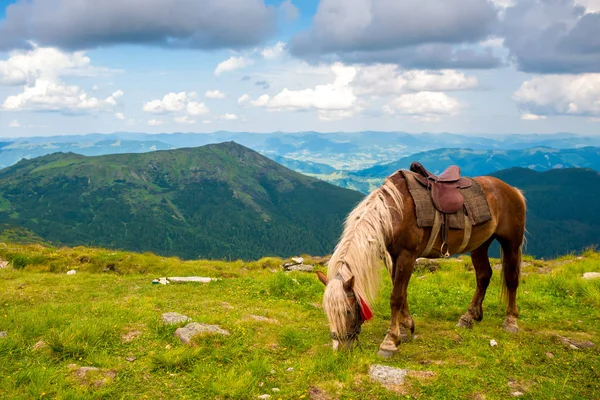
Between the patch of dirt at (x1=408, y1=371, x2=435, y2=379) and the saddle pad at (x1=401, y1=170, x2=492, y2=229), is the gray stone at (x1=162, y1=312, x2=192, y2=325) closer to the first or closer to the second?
the patch of dirt at (x1=408, y1=371, x2=435, y2=379)

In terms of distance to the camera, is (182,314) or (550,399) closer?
(550,399)

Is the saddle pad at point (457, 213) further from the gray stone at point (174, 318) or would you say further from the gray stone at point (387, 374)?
the gray stone at point (174, 318)

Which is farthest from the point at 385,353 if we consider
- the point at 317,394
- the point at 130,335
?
the point at 130,335

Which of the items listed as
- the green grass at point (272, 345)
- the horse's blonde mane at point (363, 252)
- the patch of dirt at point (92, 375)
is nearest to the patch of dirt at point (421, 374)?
the green grass at point (272, 345)

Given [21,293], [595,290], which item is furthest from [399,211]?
[21,293]

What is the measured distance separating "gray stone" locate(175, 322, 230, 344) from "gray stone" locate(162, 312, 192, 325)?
33 centimetres

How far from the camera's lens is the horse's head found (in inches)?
276

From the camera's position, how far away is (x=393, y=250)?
8086 mm

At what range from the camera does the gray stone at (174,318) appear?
27.3 feet

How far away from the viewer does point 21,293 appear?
11141 mm

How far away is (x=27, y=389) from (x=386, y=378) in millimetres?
5428

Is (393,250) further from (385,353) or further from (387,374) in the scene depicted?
(387,374)

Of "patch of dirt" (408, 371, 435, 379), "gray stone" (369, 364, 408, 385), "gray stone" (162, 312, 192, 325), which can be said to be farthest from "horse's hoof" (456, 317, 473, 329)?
"gray stone" (162, 312, 192, 325)

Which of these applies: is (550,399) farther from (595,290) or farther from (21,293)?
(21,293)
